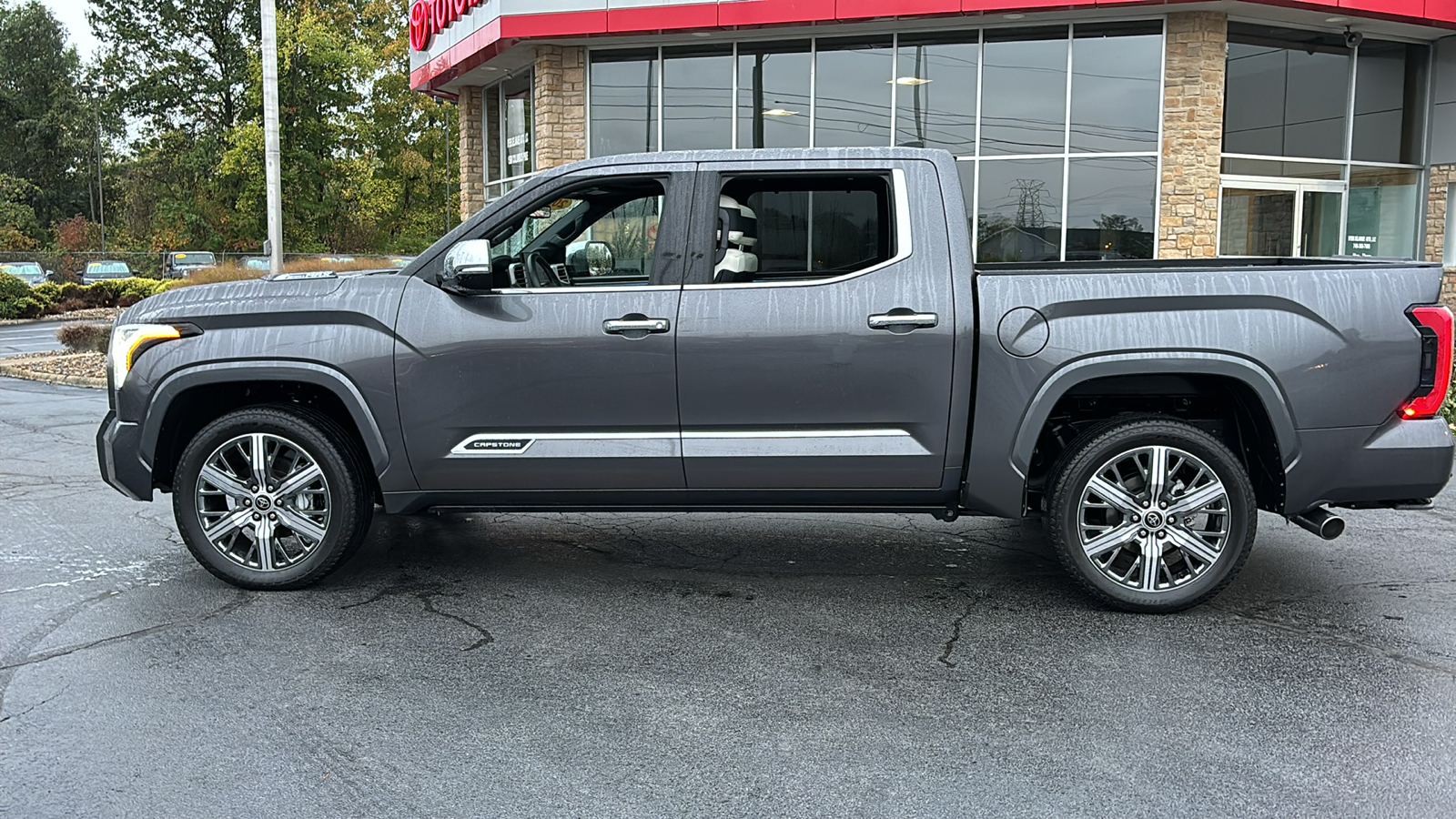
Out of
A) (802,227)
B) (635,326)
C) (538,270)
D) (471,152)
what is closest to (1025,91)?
(471,152)

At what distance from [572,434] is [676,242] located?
0.97 metres

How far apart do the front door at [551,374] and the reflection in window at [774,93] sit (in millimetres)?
12721

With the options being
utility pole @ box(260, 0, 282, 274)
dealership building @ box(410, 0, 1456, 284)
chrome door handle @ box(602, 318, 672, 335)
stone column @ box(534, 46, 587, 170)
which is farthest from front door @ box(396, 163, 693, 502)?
utility pole @ box(260, 0, 282, 274)

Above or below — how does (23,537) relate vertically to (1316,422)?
below

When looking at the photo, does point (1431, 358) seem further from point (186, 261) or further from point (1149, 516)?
point (186, 261)

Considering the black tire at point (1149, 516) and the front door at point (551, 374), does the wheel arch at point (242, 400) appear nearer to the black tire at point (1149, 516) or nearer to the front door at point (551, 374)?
the front door at point (551, 374)

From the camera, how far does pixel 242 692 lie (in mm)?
4086

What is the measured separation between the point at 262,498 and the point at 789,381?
2.49 meters

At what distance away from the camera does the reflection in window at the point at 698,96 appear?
17.8m

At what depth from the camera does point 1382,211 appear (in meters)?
18.6

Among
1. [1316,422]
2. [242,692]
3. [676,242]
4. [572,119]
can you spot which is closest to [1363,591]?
[1316,422]

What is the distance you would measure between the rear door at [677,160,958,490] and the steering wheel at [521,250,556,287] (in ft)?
2.53

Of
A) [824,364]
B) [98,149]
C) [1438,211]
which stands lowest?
[824,364]

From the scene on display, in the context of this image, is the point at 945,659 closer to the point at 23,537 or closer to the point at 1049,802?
the point at 1049,802
